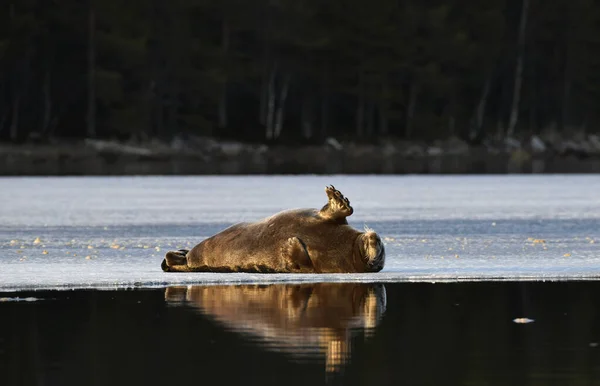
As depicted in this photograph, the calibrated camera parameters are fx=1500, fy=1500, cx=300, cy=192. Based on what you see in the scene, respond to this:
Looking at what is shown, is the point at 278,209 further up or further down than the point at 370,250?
further down

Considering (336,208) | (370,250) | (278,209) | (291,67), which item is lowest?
(278,209)

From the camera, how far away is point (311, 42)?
2479 inches

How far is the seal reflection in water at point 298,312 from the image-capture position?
332 inches

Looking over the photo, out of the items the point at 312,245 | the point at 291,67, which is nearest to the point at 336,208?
the point at 312,245

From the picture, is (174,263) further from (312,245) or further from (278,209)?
(278,209)

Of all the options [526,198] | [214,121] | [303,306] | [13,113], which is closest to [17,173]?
[13,113]

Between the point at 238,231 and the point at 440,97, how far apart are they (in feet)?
193

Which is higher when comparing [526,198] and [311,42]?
[311,42]

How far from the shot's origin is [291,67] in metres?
65.1

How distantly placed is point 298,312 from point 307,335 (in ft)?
3.80

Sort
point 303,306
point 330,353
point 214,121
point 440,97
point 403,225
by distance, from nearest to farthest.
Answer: point 330,353 < point 303,306 < point 403,225 < point 214,121 < point 440,97

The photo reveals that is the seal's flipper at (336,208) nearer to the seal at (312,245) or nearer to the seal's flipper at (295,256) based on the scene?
the seal at (312,245)

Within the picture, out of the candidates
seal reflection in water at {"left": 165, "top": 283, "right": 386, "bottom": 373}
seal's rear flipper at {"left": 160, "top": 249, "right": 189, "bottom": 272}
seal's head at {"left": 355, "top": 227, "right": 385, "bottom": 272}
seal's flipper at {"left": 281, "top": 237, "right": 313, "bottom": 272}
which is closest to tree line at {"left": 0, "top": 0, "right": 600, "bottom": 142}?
seal's rear flipper at {"left": 160, "top": 249, "right": 189, "bottom": 272}

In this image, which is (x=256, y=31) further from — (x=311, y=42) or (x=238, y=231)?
(x=238, y=231)
